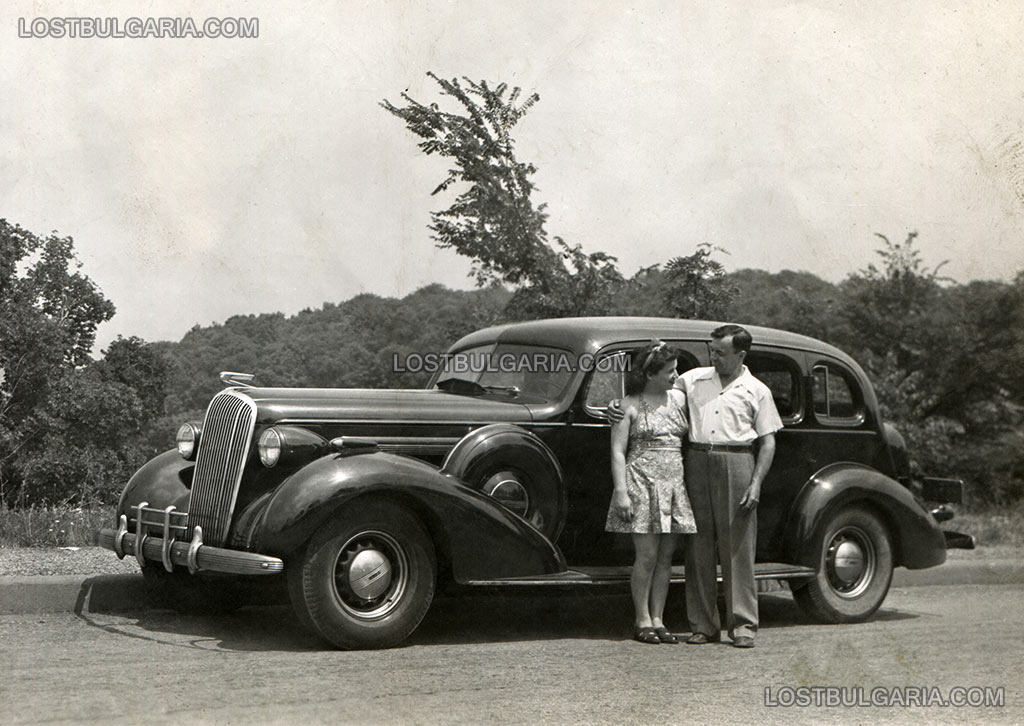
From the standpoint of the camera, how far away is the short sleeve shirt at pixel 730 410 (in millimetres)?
6379

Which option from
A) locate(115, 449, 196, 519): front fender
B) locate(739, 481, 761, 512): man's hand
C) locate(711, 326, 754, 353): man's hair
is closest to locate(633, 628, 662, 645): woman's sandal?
locate(739, 481, 761, 512): man's hand

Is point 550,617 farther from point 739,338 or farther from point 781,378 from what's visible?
point 739,338

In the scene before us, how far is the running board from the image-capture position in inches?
243

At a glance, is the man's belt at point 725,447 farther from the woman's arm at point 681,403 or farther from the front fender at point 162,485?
the front fender at point 162,485

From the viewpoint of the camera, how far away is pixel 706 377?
6473 millimetres

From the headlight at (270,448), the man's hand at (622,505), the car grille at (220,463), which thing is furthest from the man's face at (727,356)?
the car grille at (220,463)

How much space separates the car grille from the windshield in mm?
1646

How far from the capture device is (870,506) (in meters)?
7.44

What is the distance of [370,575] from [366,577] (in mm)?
24

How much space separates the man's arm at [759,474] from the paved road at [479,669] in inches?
31.8

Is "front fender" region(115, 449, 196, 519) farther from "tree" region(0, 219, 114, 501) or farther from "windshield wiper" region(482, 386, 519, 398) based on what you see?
"tree" region(0, 219, 114, 501)

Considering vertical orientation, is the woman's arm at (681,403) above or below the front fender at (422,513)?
above

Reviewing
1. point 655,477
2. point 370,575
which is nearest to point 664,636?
point 655,477

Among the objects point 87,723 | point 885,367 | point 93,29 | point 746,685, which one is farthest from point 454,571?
point 885,367
